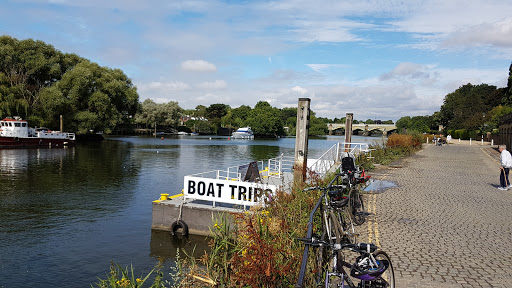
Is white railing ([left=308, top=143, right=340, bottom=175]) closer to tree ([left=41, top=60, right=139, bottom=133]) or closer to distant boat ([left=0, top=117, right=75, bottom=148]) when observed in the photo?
distant boat ([left=0, top=117, right=75, bottom=148])

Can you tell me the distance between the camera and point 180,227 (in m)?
13.5

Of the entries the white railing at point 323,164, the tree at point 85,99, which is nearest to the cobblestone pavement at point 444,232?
the white railing at point 323,164

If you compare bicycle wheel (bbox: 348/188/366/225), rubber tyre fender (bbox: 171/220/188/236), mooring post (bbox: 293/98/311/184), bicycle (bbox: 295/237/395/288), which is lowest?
rubber tyre fender (bbox: 171/220/188/236)

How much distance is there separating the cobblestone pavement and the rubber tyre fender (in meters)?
6.30

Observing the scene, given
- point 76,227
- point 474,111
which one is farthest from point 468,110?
point 76,227

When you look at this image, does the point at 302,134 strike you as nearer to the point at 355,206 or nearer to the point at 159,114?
the point at 355,206

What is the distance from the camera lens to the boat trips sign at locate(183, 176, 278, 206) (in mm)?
12906

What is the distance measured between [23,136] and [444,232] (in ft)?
183

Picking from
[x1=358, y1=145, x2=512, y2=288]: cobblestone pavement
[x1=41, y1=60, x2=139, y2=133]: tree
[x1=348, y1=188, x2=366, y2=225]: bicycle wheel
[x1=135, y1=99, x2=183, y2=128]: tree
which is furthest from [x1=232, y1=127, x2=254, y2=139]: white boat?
Result: [x1=348, y1=188, x2=366, y2=225]: bicycle wheel

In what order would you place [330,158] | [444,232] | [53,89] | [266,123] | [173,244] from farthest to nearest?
[266,123] < [53,89] < [330,158] < [173,244] < [444,232]

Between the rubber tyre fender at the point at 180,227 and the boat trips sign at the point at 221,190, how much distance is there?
99 centimetres

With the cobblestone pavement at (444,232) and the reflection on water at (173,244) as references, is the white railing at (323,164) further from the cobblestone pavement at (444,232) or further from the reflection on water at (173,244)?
the reflection on water at (173,244)

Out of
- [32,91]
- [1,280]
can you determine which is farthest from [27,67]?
[1,280]

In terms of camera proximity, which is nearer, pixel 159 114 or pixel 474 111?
pixel 474 111
